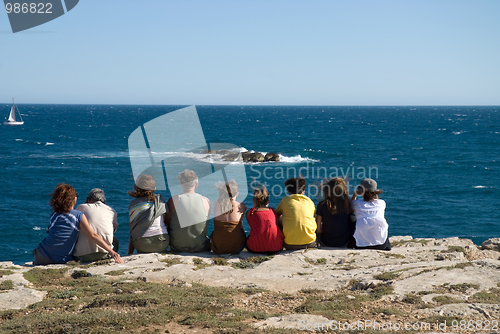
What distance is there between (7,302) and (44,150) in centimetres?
6256

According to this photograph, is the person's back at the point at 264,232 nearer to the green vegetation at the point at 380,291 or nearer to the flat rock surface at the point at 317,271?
the flat rock surface at the point at 317,271

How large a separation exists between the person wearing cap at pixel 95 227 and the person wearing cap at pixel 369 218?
4.20 m

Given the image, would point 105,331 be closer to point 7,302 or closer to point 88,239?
point 7,302

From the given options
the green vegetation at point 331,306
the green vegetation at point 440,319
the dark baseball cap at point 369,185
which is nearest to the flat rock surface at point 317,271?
the green vegetation at point 331,306

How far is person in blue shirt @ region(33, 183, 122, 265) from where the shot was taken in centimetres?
614

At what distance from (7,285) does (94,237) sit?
1.30 m

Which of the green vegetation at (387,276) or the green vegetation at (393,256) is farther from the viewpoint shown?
the green vegetation at (393,256)

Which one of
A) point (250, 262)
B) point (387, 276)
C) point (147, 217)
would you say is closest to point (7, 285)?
point (147, 217)

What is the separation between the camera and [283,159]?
52219mm

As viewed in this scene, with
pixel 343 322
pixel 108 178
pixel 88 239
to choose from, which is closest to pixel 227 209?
pixel 88 239

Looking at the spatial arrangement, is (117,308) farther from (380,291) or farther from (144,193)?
(380,291)

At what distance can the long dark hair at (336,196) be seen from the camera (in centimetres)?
693

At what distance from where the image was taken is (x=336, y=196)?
6.98 m

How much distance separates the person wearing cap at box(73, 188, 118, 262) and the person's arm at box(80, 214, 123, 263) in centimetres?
13
